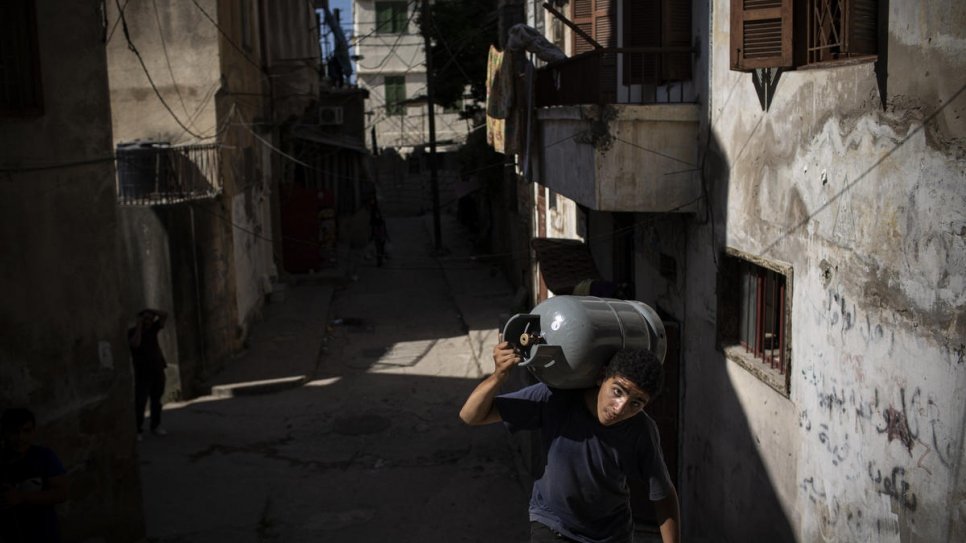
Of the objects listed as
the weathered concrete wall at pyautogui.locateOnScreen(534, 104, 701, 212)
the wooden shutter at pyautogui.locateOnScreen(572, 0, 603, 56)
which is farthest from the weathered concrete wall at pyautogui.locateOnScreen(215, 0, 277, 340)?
the weathered concrete wall at pyautogui.locateOnScreen(534, 104, 701, 212)

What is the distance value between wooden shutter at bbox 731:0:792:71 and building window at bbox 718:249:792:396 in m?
1.39

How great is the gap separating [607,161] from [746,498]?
3.00 m

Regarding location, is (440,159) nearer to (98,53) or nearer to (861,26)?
(98,53)

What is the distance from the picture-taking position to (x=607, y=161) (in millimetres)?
8172

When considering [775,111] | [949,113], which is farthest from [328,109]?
[949,113]

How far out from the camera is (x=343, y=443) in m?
12.4

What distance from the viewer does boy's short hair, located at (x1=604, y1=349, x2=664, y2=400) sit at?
11.6ft

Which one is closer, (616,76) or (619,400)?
(619,400)

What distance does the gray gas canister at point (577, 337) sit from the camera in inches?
146

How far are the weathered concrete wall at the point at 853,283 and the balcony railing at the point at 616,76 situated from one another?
2.46ft

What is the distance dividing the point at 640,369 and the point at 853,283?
2.41 metres

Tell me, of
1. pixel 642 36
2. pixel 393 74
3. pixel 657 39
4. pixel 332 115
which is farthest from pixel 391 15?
pixel 657 39

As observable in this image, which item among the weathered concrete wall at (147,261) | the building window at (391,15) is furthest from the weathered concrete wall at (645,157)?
the building window at (391,15)

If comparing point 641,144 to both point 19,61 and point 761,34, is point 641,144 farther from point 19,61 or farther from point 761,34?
point 19,61
